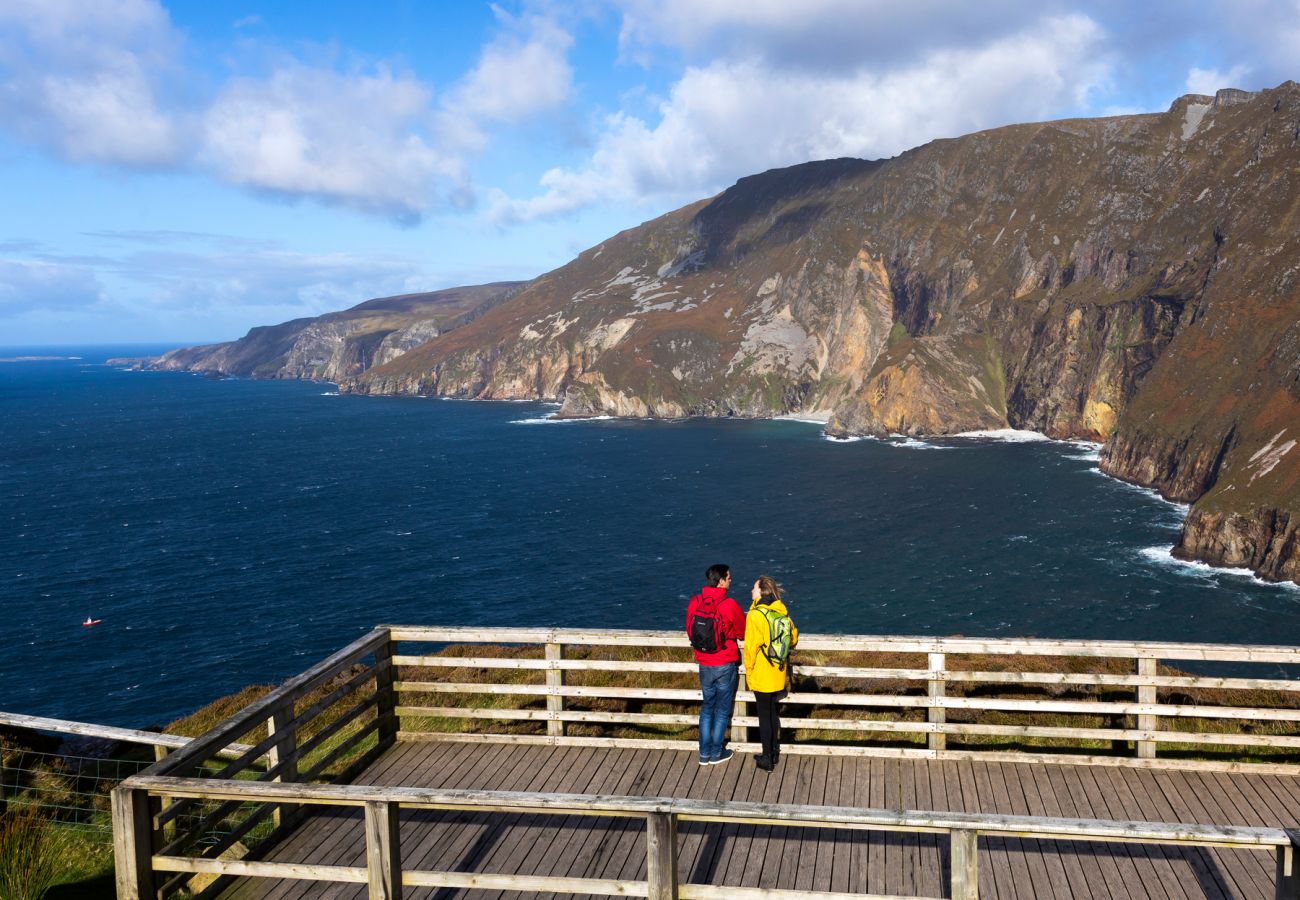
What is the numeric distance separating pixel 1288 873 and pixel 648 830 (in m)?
5.20

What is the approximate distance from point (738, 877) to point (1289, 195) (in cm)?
16856

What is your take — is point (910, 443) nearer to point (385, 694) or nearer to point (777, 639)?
point (777, 639)

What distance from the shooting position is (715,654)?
12125 mm

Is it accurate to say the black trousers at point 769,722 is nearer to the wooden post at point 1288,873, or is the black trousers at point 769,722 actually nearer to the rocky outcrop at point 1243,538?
the wooden post at point 1288,873

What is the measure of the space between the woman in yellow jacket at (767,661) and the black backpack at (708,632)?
39 centimetres

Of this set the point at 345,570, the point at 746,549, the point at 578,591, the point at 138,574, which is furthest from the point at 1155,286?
the point at 138,574

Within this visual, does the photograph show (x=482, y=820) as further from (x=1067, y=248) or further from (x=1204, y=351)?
(x=1067, y=248)

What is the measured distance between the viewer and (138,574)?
7675cm

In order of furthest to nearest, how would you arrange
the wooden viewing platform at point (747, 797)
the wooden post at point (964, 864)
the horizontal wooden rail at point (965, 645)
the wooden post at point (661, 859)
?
1. the horizontal wooden rail at point (965, 645)
2. the wooden viewing platform at point (747, 797)
3. the wooden post at point (661, 859)
4. the wooden post at point (964, 864)

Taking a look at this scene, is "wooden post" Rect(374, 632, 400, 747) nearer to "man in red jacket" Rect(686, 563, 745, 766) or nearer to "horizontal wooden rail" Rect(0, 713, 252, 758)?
"horizontal wooden rail" Rect(0, 713, 252, 758)

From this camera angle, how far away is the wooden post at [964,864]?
24.6 ft

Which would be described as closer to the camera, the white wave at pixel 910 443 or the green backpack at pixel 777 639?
the green backpack at pixel 777 639

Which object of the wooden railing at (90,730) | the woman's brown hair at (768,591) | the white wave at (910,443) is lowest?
the white wave at (910,443)

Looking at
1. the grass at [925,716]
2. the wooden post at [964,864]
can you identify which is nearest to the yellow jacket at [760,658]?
the grass at [925,716]
